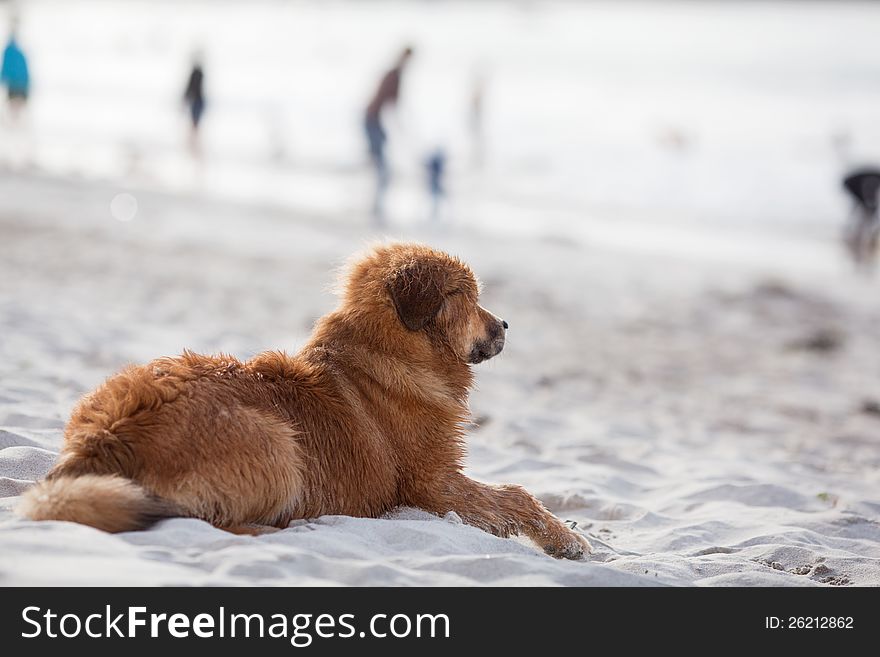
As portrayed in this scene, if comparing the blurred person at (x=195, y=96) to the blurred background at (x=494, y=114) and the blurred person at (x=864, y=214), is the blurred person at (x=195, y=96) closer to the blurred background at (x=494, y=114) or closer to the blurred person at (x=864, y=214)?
the blurred background at (x=494, y=114)

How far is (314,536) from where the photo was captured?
12.9 ft

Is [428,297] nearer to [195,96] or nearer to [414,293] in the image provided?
[414,293]

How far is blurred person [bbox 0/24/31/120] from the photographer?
18.2 metres

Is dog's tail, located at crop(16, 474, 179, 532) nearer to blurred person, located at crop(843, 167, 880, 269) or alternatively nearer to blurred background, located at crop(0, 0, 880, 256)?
blurred background, located at crop(0, 0, 880, 256)

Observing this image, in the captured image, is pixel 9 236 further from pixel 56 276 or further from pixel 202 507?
pixel 202 507

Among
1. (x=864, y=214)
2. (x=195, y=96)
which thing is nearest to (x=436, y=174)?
(x=195, y=96)

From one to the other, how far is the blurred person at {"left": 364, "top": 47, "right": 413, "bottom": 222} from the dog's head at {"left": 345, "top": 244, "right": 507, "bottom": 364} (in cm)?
1140

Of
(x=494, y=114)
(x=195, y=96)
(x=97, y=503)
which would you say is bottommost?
(x=97, y=503)

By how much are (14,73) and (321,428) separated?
16.5m

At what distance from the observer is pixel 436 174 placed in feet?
56.4

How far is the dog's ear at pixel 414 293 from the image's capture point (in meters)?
4.61

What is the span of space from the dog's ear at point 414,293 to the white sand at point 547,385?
0.89 metres

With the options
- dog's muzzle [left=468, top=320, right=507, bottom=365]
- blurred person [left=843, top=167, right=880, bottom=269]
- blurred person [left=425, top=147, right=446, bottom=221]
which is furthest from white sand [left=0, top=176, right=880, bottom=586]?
blurred person [left=425, top=147, right=446, bottom=221]
